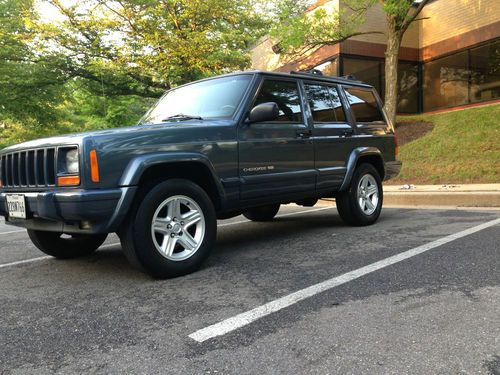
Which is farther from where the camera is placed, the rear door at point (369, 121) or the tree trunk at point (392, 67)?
the tree trunk at point (392, 67)

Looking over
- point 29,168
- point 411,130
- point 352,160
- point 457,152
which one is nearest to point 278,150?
point 352,160

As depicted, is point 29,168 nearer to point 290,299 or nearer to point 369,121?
point 290,299

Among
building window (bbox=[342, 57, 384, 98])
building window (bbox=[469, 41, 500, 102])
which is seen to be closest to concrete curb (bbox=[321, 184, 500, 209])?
building window (bbox=[469, 41, 500, 102])

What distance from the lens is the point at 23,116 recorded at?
2195cm

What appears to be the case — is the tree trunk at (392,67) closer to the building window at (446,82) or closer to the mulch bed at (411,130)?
the mulch bed at (411,130)

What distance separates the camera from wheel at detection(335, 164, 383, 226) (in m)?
5.77

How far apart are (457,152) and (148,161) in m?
10.5

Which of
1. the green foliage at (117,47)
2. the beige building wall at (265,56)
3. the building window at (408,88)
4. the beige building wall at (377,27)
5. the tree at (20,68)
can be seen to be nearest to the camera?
the green foliage at (117,47)

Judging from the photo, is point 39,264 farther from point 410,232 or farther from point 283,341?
point 410,232

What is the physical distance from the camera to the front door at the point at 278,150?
4.37m

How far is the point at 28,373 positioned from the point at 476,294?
2869mm

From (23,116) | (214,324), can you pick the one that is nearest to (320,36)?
(214,324)

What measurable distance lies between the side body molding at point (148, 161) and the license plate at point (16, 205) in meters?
0.96

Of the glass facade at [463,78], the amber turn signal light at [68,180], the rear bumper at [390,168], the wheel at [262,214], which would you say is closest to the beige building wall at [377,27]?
the glass facade at [463,78]
